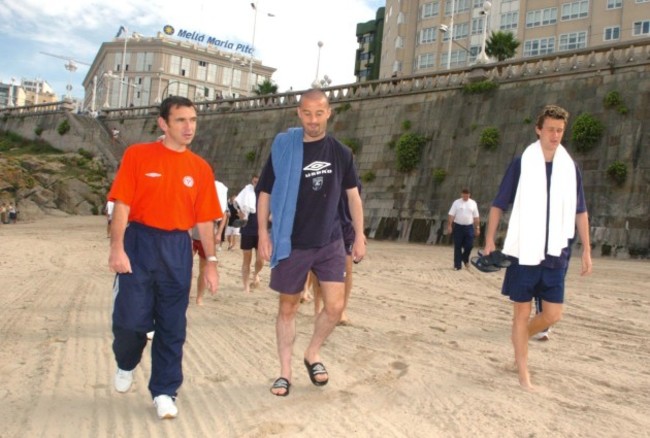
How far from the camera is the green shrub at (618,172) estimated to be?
19.5 meters

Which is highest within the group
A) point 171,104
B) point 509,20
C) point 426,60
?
point 509,20

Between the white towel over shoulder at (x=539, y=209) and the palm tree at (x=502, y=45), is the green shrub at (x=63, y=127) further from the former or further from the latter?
the white towel over shoulder at (x=539, y=209)

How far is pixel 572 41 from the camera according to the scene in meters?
47.5

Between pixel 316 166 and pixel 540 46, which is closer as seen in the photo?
pixel 316 166

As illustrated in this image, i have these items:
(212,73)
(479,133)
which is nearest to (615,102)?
(479,133)

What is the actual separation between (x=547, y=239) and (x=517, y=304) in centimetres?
59

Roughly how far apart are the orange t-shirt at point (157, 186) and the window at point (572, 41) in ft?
162

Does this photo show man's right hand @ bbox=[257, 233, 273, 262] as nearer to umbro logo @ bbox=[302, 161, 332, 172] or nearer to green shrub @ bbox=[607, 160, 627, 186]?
umbro logo @ bbox=[302, 161, 332, 172]

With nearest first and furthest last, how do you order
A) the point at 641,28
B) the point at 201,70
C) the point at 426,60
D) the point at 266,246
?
the point at 266,246
the point at 641,28
the point at 426,60
the point at 201,70

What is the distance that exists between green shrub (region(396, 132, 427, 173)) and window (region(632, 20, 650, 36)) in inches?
1066

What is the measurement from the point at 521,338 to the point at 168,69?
95.4 metres

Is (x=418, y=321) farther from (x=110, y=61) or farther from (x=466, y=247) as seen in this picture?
(x=110, y=61)

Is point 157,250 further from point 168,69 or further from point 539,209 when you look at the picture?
point 168,69

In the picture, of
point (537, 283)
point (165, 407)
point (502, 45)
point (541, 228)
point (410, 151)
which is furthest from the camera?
point (502, 45)
